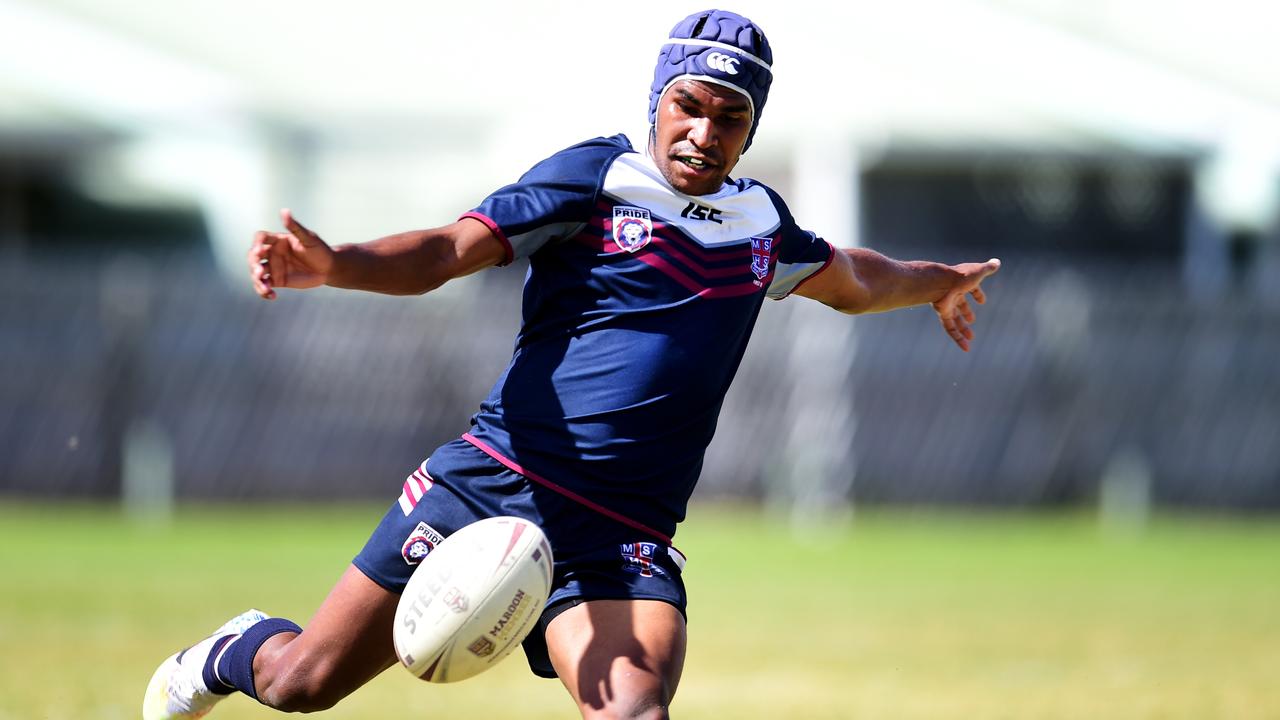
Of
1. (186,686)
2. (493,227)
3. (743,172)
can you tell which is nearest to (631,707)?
(493,227)

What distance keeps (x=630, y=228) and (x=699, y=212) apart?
0.23 meters

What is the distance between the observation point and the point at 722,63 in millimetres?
5039

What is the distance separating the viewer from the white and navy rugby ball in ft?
15.0

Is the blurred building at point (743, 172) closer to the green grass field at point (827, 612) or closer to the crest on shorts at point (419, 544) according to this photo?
the green grass field at point (827, 612)

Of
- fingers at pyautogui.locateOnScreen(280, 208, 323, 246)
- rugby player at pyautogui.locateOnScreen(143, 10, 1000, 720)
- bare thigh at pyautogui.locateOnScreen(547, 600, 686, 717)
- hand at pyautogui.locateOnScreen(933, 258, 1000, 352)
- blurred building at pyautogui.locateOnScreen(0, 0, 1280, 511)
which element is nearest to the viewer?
fingers at pyautogui.locateOnScreen(280, 208, 323, 246)

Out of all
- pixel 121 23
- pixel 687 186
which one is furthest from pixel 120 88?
pixel 687 186

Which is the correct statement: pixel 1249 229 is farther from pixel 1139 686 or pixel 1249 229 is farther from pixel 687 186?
pixel 687 186

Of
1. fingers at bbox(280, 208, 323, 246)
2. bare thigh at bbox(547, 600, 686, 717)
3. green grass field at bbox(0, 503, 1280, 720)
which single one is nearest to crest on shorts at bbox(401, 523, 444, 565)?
bare thigh at bbox(547, 600, 686, 717)

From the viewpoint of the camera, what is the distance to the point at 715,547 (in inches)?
613

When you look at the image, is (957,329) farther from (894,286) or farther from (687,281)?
(687,281)

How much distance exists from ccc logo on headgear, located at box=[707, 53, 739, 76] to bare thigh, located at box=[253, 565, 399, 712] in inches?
71.0

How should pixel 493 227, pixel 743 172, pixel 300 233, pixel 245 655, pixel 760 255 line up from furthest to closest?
pixel 743 172
pixel 245 655
pixel 760 255
pixel 493 227
pixel 300 233

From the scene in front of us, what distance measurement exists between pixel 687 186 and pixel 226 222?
56.1 feet

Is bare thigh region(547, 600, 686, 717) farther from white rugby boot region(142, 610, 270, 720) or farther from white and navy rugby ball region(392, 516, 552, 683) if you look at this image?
white rugby boot region(142, 610, 270, 720)
